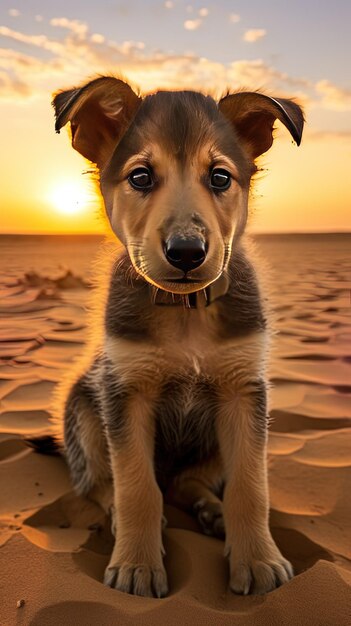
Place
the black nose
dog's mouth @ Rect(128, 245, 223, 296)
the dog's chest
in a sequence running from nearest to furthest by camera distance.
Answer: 1. the black nose
2. dog's mouth @ Rect(128, 245, 223, 296)
3. the dog's chest

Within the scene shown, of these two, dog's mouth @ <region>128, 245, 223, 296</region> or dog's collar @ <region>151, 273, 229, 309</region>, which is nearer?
dog's mouth @ <region>128, 245, 223, 296</region>

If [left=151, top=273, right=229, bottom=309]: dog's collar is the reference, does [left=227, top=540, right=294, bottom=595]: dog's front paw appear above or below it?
below

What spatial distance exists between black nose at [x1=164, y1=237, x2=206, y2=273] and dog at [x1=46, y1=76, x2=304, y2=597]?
57 mm

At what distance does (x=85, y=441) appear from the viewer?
10.5 ft

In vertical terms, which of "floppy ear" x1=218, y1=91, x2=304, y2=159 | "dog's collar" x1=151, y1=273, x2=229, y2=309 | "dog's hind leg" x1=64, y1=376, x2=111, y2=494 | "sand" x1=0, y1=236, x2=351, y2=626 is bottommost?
"sand" x1=0, y1=236, x2=351, y2=626

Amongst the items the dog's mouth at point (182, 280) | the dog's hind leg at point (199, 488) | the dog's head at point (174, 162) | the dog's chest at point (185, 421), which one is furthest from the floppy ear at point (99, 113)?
the dog's hind leg at point (199, 488)

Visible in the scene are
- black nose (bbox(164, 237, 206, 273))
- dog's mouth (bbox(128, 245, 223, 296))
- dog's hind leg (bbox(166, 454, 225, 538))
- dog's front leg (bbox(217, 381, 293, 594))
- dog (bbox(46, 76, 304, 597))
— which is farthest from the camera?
dog's hind leg (bbox(166, 454, 225, 538))

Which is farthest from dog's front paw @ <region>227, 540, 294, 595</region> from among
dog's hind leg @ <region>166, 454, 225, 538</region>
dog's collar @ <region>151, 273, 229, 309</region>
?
dog's collar @ <region>151, 273, 229, 309</region>

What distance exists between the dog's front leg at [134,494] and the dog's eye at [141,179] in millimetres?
858

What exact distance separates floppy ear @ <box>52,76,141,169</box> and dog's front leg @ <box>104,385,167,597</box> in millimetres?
1082

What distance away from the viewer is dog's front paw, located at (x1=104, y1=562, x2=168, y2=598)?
98.7 inches

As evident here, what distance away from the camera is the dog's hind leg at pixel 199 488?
122 inches

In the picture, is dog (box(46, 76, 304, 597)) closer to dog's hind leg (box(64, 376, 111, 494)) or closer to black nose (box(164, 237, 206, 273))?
black nose (box(164, 237, 206, 273))

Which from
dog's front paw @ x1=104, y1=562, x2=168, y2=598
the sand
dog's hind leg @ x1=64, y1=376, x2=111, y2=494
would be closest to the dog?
dog's front paw @ x1=104, y1=562, x2=168, y2=598
